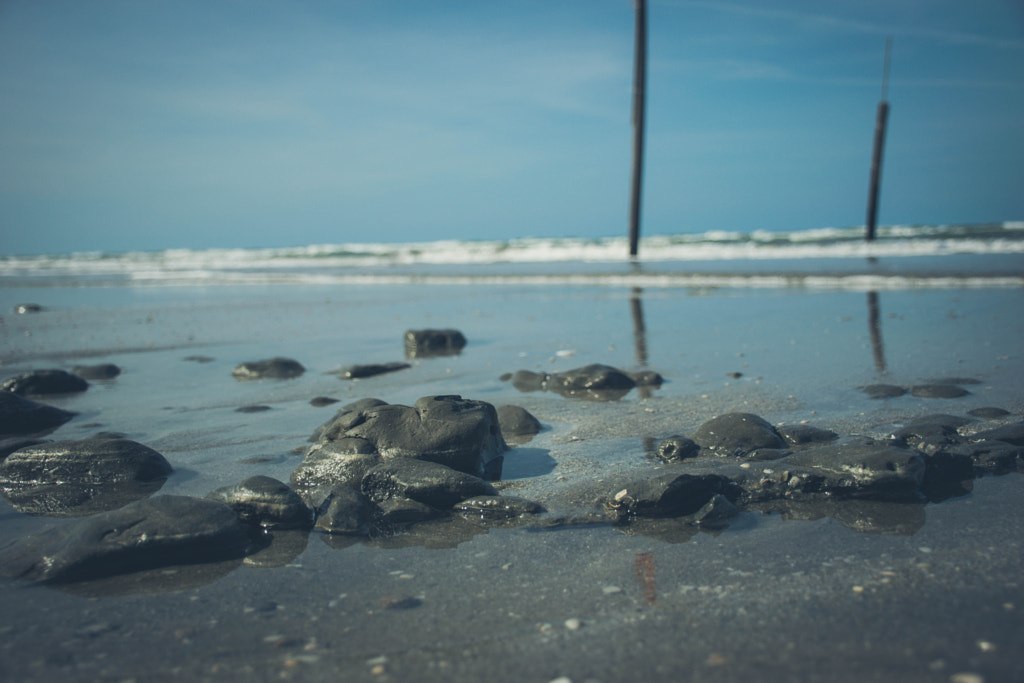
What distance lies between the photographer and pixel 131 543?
1979mm

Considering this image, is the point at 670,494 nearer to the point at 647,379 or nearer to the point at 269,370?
the point at 647,379

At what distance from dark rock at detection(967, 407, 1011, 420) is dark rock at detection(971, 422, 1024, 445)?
436mm

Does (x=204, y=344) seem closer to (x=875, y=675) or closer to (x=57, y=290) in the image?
(x=875, y=675)

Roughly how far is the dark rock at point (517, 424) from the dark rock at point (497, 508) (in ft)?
2.94

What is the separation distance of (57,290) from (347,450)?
51.0 ft

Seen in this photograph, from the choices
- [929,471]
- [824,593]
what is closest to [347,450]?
[824,593]

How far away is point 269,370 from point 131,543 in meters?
3.21

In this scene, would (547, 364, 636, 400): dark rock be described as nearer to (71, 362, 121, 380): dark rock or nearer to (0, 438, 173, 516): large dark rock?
(0, 438, 173, 516): large dark rock

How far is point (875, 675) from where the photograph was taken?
1.37 meters

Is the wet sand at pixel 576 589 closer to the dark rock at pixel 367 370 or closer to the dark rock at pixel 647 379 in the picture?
the dark rock at pixel 647 379

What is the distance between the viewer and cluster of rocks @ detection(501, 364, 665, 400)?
13.9 ft

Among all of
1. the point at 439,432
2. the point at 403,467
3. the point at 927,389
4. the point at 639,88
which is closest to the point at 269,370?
the point at 439,432

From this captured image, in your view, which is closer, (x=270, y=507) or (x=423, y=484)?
(x=270, y=507)

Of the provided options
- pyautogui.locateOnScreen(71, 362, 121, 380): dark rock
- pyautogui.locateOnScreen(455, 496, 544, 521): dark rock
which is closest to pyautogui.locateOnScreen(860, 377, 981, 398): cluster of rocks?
pyautogui.locateOnScreen(455, 496, 544, 521): dark rock
